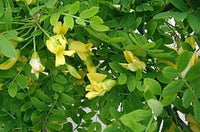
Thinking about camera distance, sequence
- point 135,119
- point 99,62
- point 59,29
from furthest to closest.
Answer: point 99,62
point 59,29
point 135,119

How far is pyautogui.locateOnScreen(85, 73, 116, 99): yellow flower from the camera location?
20.4 inches

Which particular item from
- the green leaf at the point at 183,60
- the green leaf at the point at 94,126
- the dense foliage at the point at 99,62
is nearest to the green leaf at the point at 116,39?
the dense foliage at the point at 99,62

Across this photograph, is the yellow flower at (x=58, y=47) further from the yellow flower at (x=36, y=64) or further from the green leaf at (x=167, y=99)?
the green leaf at (x=167, y=99)

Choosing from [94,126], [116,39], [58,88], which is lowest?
[94,126]

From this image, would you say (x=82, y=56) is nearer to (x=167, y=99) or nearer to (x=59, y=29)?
(x=59, y=29)

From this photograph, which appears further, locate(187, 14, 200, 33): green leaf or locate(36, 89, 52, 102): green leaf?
locate(36, 89, 52, 102): green leaf

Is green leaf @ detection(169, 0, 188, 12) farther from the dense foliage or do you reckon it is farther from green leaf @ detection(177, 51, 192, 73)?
green leaf @ detection(177, 51, 192, 73)

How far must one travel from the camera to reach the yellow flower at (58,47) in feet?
1.66

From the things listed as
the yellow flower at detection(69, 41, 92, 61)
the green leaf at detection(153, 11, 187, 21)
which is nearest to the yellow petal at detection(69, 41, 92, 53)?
the yellow flower at detection(69, 41, 92, 61)

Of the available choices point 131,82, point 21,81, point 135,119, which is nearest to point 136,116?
point 135,119

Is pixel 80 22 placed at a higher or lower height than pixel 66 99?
higher

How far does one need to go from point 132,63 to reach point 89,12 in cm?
8

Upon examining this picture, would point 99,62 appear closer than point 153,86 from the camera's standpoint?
No

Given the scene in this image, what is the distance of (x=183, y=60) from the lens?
42 centimetres
